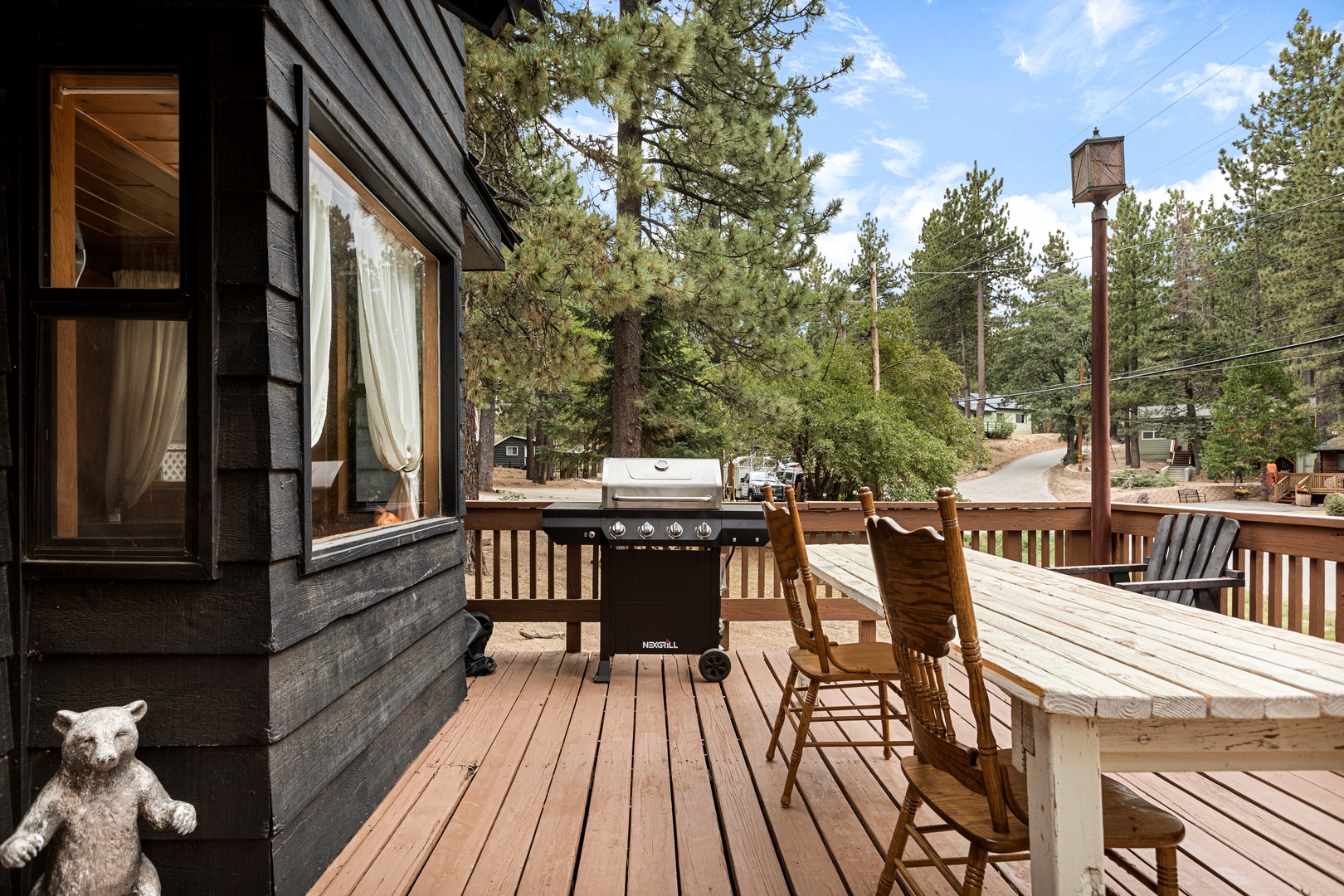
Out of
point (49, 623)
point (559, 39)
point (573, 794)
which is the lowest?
point (573, 794)

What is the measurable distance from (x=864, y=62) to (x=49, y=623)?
905cm

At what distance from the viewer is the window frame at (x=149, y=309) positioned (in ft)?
5.07

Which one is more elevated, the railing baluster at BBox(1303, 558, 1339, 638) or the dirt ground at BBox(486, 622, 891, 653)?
the railing baluster at BBox(1303, 558, 1339, 638)

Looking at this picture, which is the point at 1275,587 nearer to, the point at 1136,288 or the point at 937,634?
the point at 937,634

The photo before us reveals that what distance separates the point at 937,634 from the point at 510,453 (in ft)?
108

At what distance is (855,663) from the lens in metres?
2.34

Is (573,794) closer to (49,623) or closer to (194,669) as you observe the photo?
(194,669)

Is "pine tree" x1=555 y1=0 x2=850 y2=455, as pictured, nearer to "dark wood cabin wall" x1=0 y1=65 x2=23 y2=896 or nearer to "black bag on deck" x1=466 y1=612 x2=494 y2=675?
"black bag on deck" x1=466 y1=612 x2=494 y2=675

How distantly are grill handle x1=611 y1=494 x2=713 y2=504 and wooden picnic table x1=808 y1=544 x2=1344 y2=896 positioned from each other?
2.16 meters

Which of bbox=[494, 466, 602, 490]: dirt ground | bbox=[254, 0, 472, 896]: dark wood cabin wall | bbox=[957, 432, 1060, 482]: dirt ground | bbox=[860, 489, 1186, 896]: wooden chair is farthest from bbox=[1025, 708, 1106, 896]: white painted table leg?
bbox=[957, 432, 1060, 482]: dirt ground

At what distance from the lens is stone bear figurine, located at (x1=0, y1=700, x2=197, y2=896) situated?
4.51 feet

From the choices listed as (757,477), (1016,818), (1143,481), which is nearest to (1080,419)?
(1143,481)

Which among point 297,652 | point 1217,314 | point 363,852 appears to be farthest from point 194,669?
point 1217,314

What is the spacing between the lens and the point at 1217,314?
2284 centimetres
